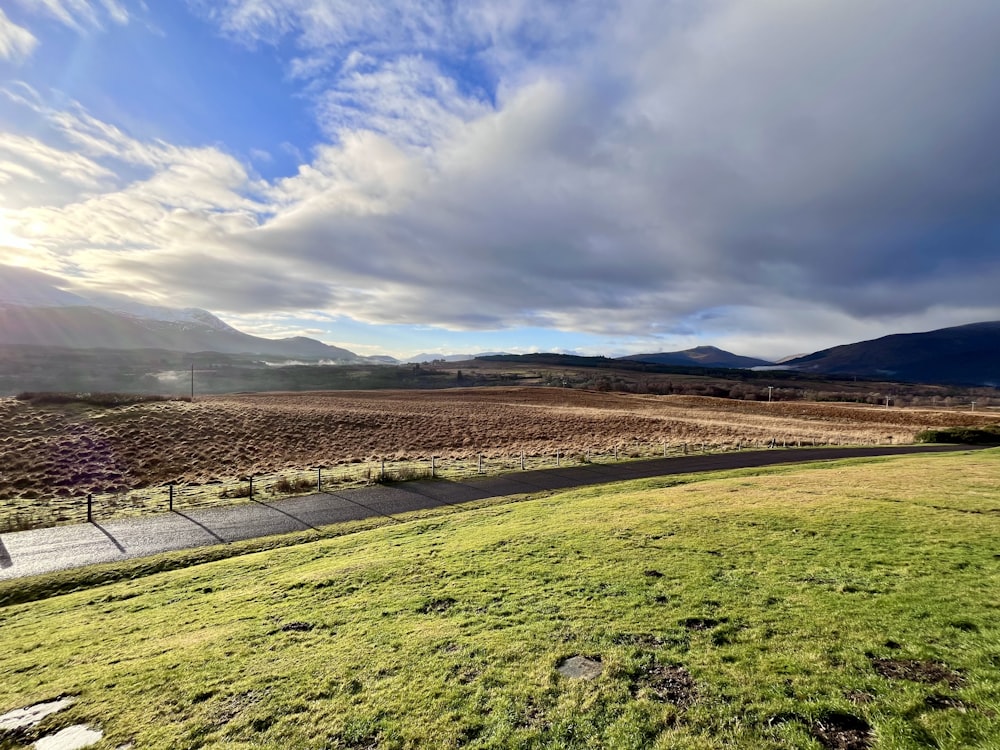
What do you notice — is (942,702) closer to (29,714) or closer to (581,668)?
(581,668)

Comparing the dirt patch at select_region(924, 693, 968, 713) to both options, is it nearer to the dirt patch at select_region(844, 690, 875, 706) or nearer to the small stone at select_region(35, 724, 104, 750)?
the dirt patch at select_region(844, 690, 875, 706)

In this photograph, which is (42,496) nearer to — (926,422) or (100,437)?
(100,437)

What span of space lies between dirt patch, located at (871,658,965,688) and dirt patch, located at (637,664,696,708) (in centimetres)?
232

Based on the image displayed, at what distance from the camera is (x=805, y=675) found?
5598mm

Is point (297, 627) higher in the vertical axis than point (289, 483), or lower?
higher

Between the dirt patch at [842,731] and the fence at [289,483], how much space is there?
21.5m

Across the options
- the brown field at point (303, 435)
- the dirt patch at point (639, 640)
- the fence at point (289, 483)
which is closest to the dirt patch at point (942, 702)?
the dirt patch at point (639, 640)

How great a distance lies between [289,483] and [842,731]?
2390 cm

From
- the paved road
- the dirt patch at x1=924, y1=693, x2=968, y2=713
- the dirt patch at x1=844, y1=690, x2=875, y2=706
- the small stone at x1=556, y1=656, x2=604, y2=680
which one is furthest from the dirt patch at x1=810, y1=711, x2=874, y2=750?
the paved road

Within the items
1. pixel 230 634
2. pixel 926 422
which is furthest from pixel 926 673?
pixel 926 422

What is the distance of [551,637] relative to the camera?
705cm

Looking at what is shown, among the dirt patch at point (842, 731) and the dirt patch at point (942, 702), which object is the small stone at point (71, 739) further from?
the dirt patch at point (942, 702)

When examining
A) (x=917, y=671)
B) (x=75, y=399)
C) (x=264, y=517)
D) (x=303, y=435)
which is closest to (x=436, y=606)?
(x=917, y=671)

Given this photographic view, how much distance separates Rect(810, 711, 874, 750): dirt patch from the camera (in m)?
4.50
